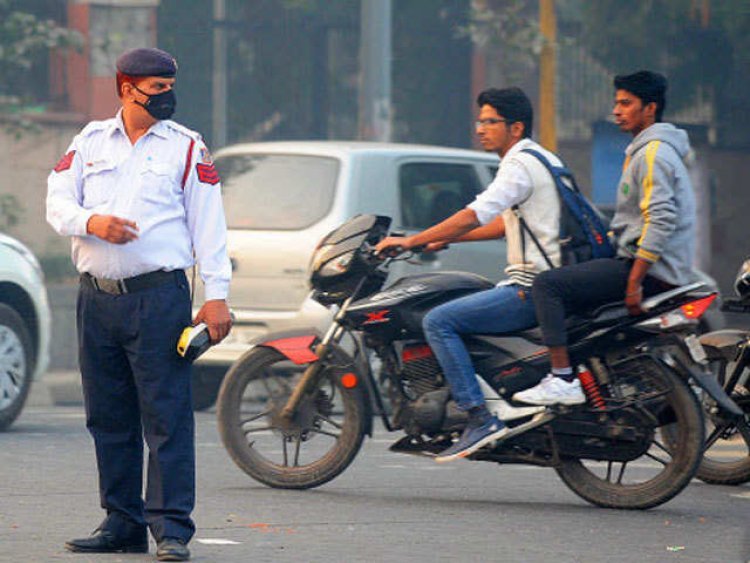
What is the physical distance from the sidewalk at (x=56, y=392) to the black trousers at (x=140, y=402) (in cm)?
653

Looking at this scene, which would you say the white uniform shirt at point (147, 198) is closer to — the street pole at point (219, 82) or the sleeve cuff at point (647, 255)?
the sleeve cuff at point (647, 255)

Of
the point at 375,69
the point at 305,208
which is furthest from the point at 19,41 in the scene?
the point at 305,208

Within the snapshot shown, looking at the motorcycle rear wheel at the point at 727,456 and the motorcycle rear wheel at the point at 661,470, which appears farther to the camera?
the motorcycle rear wheel at the point at 727,456

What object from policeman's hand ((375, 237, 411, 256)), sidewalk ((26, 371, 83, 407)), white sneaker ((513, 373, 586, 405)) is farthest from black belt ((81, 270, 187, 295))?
sidewalk ((26, 371, 83, 407))

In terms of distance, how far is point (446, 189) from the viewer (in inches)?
503

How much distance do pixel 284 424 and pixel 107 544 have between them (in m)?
2.04

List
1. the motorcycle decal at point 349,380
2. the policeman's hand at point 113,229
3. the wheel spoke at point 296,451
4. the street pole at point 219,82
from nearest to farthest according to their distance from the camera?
the policeman's hand at point 113,229 < the motorcycle decal at point 349,380 < the wheel spoke at point 296,451 < the street pole at point 219,82

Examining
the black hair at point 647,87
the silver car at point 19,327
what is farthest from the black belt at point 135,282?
the silver car at point 19,327

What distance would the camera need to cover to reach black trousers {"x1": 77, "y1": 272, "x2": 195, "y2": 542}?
6.74 metres

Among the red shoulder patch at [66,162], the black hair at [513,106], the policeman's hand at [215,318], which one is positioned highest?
the black hair at [513,106]

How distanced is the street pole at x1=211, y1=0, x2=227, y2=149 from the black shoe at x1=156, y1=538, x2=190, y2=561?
728 inches

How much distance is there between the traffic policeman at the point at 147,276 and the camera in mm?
6723

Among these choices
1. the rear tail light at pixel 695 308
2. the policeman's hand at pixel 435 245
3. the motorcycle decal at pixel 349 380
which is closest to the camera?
the rear tail light at pixel 695 308

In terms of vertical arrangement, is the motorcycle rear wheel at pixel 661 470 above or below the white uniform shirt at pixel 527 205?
below
